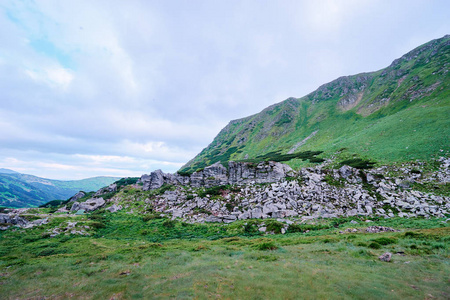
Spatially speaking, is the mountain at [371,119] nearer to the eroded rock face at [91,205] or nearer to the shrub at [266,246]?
the eroded rock face at [91,205]

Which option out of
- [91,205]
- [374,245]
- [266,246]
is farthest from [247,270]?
[91,205]

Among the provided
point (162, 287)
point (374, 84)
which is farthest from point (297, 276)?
point (374, 84)

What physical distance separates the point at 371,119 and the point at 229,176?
8847cm

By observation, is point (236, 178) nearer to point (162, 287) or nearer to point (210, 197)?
point (210, 197)

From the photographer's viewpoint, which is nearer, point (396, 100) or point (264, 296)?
point (264, 296)

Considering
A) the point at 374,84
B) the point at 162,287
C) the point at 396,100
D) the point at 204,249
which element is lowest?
the point at 204,249

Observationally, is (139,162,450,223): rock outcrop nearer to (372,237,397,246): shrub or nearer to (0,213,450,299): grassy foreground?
(0,213,450,299): grassy foreground

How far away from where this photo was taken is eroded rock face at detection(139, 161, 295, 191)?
5200 centimetres

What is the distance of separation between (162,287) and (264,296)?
713cm

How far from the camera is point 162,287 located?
1232cm

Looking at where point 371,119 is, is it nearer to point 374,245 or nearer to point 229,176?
point 229,176

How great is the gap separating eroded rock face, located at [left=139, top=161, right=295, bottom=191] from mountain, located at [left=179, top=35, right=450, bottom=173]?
14.9 m

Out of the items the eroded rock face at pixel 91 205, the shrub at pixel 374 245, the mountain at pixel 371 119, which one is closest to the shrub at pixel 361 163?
the mountain at pixel 371 119

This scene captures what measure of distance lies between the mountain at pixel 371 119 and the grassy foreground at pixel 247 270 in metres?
35.2
